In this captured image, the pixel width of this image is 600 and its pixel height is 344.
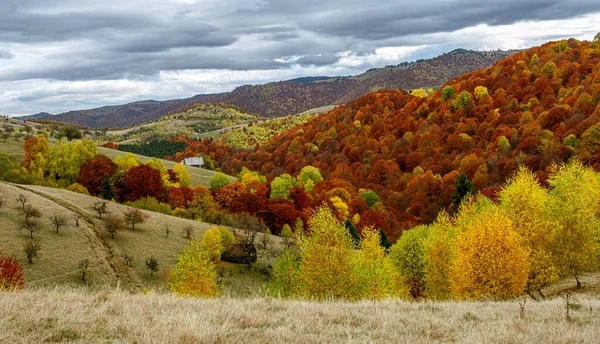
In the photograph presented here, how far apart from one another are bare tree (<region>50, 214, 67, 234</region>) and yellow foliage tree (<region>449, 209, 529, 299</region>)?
4488 cm

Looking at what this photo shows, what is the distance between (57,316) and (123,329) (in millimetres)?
2090

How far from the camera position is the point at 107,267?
48.0 m

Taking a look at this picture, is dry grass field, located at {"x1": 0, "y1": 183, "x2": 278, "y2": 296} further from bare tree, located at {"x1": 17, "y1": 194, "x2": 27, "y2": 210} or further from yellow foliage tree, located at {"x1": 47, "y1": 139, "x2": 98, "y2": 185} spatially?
yellow foliage tree, located at {"x1": 47, "y1": 139, "x2": 98, "y2": 185}

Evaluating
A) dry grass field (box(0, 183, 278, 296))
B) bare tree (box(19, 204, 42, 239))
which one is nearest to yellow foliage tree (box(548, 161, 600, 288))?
dry grass field (box(0, 183, 278, 296))

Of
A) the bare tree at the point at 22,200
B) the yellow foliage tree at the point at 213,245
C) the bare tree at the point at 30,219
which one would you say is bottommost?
the yellow foliage tree at the point at 213,245

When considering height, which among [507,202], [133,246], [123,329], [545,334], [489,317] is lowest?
[133,246]

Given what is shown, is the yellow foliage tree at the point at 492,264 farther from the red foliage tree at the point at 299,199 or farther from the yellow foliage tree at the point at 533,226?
the red foliage tree at the point at 299,199

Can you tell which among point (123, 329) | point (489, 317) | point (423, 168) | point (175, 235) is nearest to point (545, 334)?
point (489, 317)

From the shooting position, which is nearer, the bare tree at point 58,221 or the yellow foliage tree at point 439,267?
the yellow foliage tree at point 439,267

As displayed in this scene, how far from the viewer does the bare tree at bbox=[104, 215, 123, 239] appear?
5606cm

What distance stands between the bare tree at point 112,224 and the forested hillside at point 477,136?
68.4m

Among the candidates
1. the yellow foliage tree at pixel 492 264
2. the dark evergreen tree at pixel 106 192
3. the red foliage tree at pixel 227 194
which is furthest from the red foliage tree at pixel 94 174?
the yellow foliage tree at pixel 492 264

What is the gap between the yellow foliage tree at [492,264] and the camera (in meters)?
32.8

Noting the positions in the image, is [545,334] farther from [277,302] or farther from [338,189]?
[338,189]
